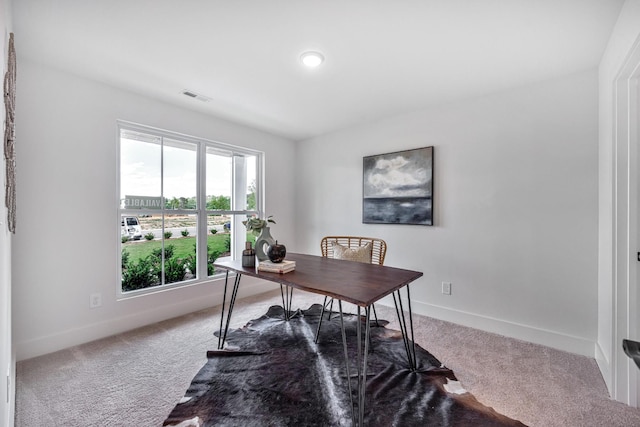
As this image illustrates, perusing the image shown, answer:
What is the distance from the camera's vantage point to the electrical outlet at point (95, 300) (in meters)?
2.56

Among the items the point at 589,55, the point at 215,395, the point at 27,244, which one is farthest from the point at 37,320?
the point at 589,55

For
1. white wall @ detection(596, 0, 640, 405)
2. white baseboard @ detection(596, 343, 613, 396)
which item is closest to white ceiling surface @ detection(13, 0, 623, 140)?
white wall @ detection(596, 0, 640, 405)

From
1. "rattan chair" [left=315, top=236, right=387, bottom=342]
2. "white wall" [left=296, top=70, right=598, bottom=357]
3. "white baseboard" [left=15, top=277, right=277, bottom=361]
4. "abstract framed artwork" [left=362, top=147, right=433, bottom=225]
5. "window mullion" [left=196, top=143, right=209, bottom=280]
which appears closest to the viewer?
"white baseboard" [left=15, top=277, right=277, bottom=361]

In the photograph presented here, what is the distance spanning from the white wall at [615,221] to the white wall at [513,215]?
0.29 metres

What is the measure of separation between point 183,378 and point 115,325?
3.96 ft

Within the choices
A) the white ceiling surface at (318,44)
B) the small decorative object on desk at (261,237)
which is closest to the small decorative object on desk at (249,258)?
the small decorative object on desk at (261,237)

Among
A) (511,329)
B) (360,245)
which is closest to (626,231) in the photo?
(511,329)

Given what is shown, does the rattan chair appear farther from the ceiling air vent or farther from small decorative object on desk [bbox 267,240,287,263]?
the ceiling air vent

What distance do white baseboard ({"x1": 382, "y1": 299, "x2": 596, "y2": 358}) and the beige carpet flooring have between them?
3.3 inches

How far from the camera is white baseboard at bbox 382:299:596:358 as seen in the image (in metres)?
2.36

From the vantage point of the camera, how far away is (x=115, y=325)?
2680mm

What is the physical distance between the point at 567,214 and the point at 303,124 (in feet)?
9.65

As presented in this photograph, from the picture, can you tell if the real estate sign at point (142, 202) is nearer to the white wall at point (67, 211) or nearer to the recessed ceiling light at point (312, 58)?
the white wall at point (67, 211)

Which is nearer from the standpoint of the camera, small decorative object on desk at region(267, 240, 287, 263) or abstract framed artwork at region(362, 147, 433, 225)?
small decorative object on desk at region(267, 240, 287, 263)
